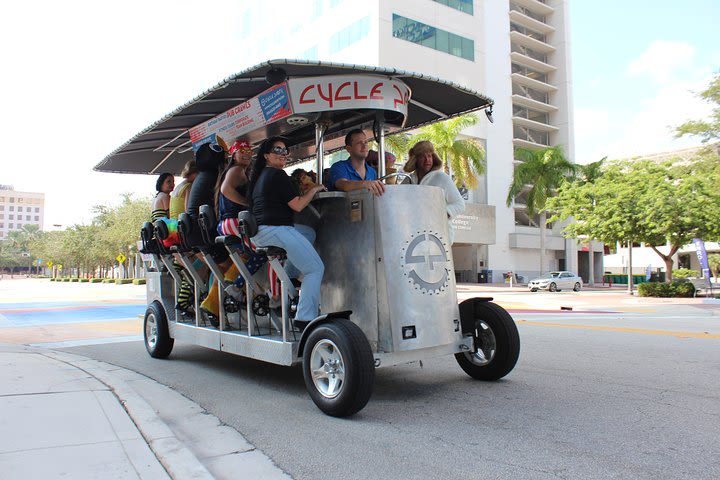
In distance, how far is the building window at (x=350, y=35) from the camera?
42.6m

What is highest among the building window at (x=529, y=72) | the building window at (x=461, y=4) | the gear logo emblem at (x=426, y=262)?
the building window at (x=461, y=4)

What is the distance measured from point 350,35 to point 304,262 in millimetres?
42223

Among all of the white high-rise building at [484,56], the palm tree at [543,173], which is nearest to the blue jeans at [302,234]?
the white high-rise building at [484,56]

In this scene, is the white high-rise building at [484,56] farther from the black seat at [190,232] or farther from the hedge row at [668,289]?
the black seat at [190,232]

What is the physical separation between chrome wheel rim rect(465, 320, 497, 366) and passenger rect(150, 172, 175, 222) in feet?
15.3

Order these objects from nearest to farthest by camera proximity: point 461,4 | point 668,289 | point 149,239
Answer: point 149,239, point 668,289, point 461,4

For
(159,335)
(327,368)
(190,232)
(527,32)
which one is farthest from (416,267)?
(527,32)

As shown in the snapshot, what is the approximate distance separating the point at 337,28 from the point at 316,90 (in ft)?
140

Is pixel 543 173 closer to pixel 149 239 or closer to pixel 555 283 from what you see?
pixel 555 283

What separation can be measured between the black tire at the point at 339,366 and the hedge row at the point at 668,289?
27.2 metres

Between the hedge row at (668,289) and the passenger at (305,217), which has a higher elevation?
the passenger at (305,217)

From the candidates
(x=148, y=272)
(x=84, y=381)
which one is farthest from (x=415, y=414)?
(x=148, y=272)

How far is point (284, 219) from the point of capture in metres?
5.17

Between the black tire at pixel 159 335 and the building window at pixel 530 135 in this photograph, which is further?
the building window at pixel 530 135
